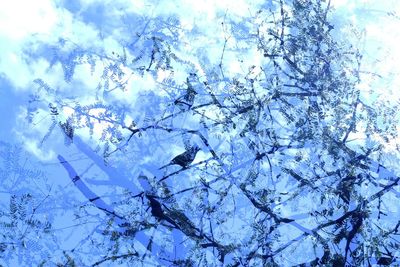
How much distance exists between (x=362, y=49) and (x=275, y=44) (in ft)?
0.98

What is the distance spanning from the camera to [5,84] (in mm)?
1497

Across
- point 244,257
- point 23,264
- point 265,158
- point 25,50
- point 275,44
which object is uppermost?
point 275,44

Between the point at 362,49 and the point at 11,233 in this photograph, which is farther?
the point at 362,49

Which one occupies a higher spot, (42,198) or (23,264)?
(42,198)

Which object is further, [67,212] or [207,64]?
[207,64]

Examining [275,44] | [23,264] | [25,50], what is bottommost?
[23,264]

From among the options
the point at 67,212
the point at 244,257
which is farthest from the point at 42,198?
the point at 244,257

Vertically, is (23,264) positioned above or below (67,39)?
below

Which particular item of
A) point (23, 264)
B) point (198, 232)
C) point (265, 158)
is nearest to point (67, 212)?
point (23, 264)

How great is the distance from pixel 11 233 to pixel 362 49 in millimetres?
1302

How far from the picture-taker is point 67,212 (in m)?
1.51

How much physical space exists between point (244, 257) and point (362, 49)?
81cm

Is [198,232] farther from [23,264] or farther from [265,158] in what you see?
[23,264]

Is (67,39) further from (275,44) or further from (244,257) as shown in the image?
(244,257)
